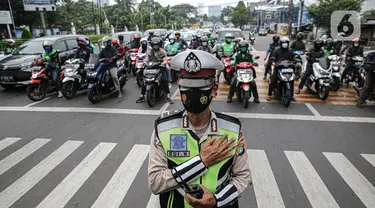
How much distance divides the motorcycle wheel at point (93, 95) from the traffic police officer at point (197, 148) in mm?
6281

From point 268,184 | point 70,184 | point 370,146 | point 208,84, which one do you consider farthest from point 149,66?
point 208,84

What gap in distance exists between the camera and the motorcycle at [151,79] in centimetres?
728

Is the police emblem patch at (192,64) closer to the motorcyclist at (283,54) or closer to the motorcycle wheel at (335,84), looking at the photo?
the motorcyclist at (283,54)

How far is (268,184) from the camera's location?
3648 millimetres

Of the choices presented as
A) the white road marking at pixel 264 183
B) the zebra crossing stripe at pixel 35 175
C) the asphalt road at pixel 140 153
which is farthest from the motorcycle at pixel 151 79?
the white road marking at pixel 264 183

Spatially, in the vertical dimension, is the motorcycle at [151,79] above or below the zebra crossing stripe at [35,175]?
above

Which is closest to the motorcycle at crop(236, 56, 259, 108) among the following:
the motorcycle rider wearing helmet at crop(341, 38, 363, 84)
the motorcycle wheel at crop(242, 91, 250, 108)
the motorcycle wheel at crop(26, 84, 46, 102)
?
the motorcycle wheel at crop(242, 91, 250, 108)

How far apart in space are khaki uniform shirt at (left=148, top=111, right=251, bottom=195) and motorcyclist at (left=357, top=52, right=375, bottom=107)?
6.58 m

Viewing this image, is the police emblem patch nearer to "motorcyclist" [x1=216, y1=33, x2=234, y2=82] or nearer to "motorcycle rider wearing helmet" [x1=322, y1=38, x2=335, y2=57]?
"motorcycle rider wearing helmet" [x1=322, y1=38, x2=335, y2=57]

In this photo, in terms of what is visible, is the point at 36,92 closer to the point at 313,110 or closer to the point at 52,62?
the point at 52,62

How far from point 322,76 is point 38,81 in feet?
27.6

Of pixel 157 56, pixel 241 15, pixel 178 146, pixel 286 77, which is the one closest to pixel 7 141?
pixel 157 56

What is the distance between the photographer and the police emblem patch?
170cm

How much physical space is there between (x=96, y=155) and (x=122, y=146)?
1.66 ft
